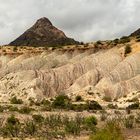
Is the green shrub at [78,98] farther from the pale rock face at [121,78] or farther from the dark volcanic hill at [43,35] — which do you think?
the dark volcanic hill at [43,35]

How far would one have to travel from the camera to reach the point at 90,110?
168ft

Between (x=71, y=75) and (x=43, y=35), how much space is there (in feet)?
158

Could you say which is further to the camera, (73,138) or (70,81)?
(70,81)

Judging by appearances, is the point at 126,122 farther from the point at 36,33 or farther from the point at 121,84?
the point at 36,33

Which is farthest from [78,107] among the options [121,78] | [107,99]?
[121,78]

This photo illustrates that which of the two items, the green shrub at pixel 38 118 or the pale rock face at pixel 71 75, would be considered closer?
the green shrub at pixel 38 118

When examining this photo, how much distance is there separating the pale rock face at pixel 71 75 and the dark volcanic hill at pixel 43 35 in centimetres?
3413

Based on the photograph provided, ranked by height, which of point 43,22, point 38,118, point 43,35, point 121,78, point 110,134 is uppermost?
point 43,22

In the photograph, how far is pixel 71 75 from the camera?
81062 millimetres

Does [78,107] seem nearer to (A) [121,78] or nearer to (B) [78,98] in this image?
(B) [78,98]

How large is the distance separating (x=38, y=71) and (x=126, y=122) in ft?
148

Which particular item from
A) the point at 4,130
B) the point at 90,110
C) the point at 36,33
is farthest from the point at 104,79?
the point at 36,33

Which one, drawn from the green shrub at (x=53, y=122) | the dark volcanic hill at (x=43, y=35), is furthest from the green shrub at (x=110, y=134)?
the dark volcanic hill at (x=43, y=35)

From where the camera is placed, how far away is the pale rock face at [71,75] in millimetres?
70562
